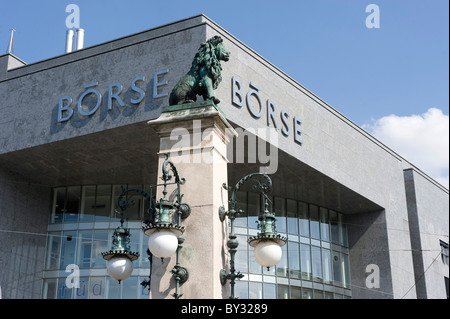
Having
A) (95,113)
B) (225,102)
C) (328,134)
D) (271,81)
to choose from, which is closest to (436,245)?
(328,134)

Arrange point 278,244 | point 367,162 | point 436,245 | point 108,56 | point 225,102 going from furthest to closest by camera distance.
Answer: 1. point 436,245
2. point 367,162
3. point 108,56
4. point 225,102
5. point 278,244

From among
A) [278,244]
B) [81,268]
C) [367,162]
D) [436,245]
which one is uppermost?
[367,162]

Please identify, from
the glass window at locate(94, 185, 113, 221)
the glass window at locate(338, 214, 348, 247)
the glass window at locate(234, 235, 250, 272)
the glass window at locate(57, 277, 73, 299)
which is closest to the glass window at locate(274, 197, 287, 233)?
the glass window at locate(234, 235, 250, 272)

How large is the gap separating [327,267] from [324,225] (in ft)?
6.53

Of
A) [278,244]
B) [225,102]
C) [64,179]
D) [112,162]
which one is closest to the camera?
[278,244]

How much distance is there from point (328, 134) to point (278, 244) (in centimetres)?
1864

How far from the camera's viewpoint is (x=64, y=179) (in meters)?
26.1

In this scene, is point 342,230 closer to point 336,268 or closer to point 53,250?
point 336,268

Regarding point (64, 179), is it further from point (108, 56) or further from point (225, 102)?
point (225, 102)

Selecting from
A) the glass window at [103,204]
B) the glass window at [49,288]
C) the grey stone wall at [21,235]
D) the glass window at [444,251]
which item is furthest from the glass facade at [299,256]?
the grey stone wall at [21,235]

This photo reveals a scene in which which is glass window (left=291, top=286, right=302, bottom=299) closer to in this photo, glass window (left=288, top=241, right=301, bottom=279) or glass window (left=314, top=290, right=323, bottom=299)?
glass window (left=288, top=241, right=301, bottom=279)

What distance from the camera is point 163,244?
8.01m

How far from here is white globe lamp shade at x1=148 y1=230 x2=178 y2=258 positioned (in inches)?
315

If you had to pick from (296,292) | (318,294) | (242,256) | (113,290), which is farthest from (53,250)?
(318,294)
